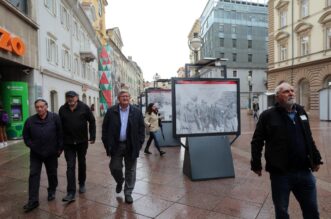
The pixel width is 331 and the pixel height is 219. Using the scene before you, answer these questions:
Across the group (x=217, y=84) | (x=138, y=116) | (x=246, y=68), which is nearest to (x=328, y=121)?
(x=217, y=84)

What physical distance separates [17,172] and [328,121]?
1880 centimetres

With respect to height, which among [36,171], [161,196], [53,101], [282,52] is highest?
[282,52]

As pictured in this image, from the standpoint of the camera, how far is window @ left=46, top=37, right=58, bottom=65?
15.4 meters

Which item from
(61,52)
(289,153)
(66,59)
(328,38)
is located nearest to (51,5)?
(61,52)

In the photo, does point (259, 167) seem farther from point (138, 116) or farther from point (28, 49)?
point (28, 49)

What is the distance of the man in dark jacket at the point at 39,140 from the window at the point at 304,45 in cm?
2939

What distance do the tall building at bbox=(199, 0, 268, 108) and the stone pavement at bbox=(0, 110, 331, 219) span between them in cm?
5083

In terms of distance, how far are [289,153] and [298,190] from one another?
42cm

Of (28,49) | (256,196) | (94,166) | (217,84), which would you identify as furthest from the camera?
(28,49)

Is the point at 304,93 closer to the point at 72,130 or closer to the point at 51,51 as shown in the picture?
the point at 51,51

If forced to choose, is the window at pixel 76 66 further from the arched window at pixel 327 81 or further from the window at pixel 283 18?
Answer: the window at pixel 283 18

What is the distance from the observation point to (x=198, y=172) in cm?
550

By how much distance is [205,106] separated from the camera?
5.61 meters

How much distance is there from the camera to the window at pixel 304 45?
2808cm
